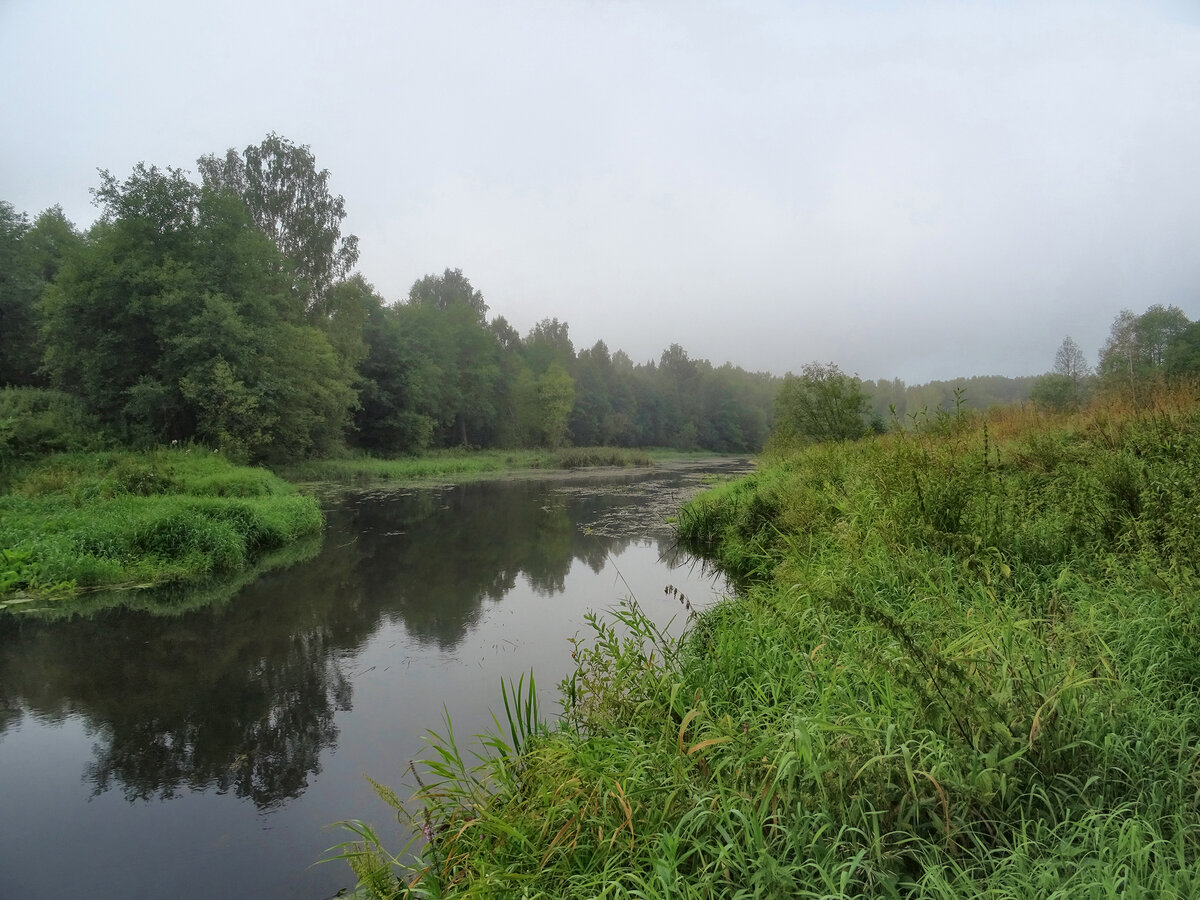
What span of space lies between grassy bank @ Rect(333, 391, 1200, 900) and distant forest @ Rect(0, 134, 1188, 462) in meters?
1.91

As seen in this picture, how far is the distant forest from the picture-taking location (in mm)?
19406

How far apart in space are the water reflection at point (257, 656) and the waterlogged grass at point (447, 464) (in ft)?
43.9

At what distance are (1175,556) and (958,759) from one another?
2454 mm

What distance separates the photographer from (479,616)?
25.2 feet

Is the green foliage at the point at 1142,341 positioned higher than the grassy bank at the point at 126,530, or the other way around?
the green foliage at the point at 1142,341

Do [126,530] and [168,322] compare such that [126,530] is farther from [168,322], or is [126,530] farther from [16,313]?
[16,313]

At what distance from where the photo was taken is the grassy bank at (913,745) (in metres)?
2.04

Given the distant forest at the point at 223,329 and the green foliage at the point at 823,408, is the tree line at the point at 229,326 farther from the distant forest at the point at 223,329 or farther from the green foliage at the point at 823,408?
the green foliage at the point at 823,408

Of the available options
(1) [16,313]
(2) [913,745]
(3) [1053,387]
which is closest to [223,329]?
(1) [16,313]

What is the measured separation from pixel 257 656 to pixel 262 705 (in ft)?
4.14

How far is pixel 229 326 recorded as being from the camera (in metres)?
20.0

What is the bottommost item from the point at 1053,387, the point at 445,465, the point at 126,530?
the point at 126,530

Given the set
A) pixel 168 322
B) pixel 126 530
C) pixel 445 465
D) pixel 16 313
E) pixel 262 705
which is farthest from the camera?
pixel 445 465

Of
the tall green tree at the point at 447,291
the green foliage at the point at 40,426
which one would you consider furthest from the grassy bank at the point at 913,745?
the tall green tree at the point at 447,291
